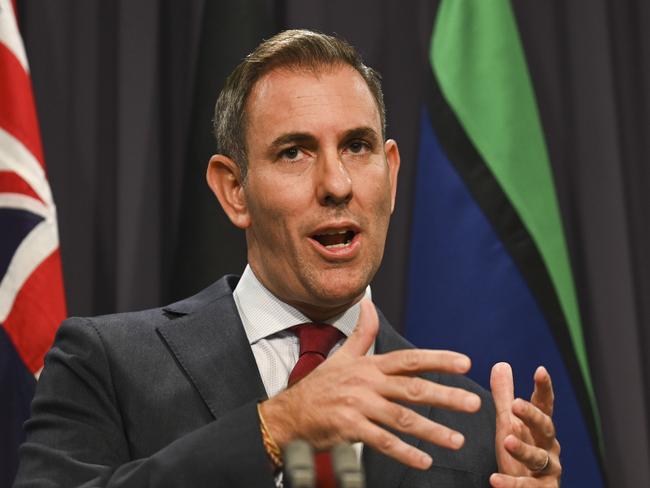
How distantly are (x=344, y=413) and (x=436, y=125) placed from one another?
1.56 m

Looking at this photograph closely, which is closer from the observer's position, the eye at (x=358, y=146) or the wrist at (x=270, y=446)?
the wrist at (x=270, y=446)

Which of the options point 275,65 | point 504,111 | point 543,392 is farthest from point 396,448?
point 504,111

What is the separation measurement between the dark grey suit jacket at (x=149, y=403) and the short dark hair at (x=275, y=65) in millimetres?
314

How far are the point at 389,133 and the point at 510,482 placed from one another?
1.62 meters

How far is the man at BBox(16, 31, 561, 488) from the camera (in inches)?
59.6

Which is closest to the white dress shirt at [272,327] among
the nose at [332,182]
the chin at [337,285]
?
the chin at [337,285]

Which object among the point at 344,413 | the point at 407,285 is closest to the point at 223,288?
the point at 344,413

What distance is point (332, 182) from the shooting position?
1756 millimetres

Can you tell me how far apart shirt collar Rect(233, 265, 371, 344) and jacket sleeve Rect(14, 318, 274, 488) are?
28 cm

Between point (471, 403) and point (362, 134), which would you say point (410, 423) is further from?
point (362, 134)

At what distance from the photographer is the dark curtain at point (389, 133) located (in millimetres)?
2844

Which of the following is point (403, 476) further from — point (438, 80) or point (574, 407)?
point (438, 80)

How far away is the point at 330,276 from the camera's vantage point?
1780 millimetres

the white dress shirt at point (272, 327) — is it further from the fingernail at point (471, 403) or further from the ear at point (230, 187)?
the fingernail at point (471, 403)
